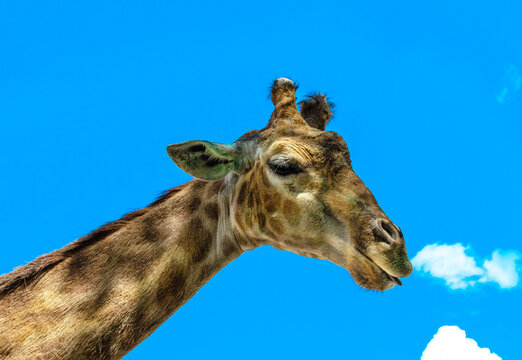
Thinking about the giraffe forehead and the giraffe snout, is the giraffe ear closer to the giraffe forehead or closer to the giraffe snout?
the giraffe forehead

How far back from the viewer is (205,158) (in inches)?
251

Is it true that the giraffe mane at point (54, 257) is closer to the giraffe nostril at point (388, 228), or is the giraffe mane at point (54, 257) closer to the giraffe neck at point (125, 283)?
the giraffe neck at point (125, 283)

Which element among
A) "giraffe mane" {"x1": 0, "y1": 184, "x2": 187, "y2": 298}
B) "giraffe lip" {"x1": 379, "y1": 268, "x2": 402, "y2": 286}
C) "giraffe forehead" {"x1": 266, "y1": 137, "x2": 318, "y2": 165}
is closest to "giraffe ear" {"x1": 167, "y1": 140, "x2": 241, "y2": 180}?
"giraffe forehead" {"x1": 266, "y1": 137, "x2": 318, "y2": 165}

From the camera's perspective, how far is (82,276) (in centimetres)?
592

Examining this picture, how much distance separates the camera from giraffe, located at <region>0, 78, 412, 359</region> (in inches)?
219

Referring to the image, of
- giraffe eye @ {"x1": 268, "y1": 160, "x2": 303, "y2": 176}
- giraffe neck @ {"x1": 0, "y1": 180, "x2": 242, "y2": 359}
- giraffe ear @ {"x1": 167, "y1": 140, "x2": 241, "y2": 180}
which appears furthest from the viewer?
giraffe eye @ {"x1": 268, "y1": 160, "x2": 303, "y2": 176}

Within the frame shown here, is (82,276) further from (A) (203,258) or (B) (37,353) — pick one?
(A) (203,258)

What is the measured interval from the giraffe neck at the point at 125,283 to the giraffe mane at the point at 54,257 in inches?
2.5

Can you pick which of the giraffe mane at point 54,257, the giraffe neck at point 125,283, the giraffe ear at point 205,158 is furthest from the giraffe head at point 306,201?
the giraffe mane at point 54,257

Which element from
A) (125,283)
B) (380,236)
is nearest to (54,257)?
(125,283)

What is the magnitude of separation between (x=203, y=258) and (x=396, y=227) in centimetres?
244

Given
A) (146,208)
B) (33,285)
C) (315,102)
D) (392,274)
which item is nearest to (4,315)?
(33,285)

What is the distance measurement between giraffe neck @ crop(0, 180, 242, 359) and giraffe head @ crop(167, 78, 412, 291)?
0.40m

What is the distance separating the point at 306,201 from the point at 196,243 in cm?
151
